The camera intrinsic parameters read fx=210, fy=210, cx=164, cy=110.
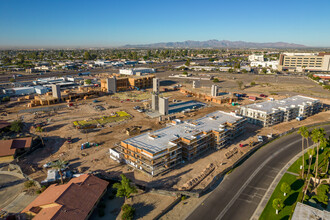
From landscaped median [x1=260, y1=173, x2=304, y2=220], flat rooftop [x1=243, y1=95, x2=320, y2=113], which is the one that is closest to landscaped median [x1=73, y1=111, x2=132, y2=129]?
flat rooftop [x1=243, y1=95, x2=320, y2=113]

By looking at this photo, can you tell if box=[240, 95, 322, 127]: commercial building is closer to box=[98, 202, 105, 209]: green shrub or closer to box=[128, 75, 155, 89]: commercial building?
box=[98, 202, 105, 209]: green shrub

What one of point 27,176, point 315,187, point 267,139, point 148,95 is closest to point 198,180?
point 315,187

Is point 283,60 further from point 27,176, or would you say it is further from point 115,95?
point 27,176

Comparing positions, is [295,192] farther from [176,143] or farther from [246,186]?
[176,143]

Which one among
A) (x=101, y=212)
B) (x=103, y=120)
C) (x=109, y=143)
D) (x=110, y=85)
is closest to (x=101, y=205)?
(x=101, y=212)

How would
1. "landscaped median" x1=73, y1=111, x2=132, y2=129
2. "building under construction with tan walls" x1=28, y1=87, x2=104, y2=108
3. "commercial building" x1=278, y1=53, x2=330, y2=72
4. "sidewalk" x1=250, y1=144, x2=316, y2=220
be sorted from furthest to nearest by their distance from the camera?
1. "commercial building" x1=278, y1=53, x2=330, y2=72
2. "building under construction with tan walls" x1=28, y1=87, x2=104, y2=108
3. "landscaped median" x1=73, y1=111, x2=132, y2=129
4. "sidewalk" x1=250, y1=144, x2=316, y2=220

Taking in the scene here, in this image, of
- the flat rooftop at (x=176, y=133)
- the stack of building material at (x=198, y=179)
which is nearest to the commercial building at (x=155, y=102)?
the flat rooftop at (x=176, y=133)
